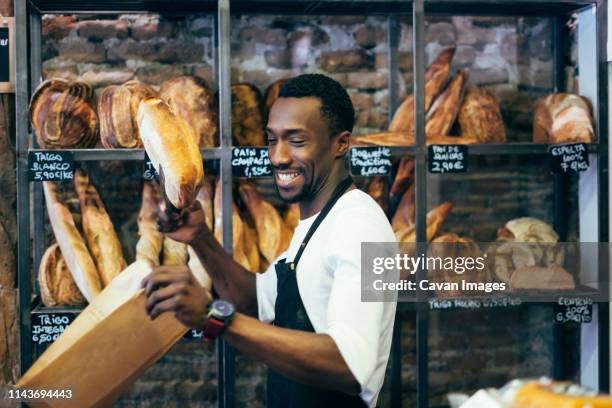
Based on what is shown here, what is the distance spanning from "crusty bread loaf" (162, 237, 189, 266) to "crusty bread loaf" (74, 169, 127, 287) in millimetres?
141

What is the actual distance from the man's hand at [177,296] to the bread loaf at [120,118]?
1.03 meters

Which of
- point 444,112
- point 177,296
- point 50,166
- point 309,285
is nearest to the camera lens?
point 177,296

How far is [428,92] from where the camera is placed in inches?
110

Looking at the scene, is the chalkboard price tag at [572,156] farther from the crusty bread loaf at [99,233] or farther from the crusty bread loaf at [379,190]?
the crusty bread loaf at [99,233]

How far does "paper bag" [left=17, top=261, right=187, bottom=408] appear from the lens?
1560 mm

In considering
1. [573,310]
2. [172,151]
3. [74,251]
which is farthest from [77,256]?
[573,310]

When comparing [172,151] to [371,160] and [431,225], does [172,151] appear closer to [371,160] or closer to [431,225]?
[371,160]

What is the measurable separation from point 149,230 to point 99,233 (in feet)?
0.53

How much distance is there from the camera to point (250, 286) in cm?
212

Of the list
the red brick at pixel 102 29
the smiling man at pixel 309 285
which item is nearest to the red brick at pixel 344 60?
the red brick at pixel 102 29

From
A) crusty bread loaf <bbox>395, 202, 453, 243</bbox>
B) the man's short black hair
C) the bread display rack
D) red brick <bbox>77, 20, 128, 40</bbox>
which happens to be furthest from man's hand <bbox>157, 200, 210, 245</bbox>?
red brick <bbox>77, 20, 128, 40</bbox>

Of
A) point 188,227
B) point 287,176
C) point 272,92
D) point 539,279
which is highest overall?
point 272,92

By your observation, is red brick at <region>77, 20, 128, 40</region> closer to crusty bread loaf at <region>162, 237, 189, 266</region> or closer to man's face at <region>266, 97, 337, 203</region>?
crusty bread loaf at <region>162, 237, 189, 266</region>

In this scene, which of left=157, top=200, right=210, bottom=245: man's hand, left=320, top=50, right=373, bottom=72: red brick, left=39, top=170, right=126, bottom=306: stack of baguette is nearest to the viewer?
left=157, top=200, right=210, bottom=245: man's hand
